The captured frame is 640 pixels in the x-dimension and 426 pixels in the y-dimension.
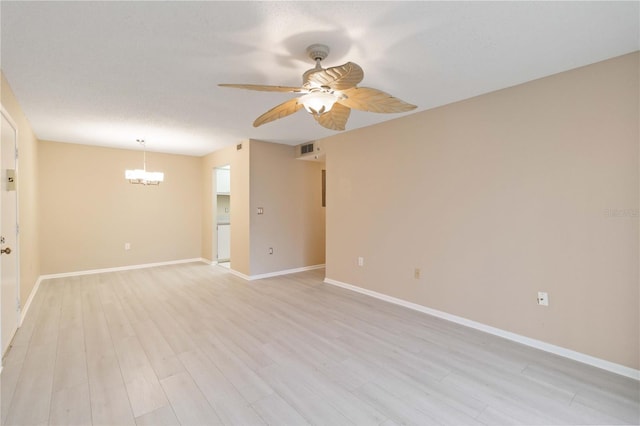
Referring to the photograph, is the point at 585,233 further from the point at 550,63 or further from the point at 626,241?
the point at 550,63

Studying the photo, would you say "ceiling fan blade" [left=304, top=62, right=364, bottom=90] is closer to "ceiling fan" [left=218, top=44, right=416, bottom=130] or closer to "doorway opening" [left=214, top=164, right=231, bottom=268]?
"ceiling fan" [left=218, top=44, right=416, bottom=130]

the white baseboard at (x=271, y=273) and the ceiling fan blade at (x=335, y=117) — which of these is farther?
the white baseboard at (x=271, y=273)

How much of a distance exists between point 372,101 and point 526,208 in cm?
176

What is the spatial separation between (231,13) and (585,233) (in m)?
3.04

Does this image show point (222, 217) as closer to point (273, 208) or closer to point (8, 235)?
point (273, 208)

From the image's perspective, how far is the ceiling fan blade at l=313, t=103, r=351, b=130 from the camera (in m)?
2.33

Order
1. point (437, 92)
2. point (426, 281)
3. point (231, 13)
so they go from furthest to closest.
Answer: point (426, 281)
point (437, 92)
point (231, 13)

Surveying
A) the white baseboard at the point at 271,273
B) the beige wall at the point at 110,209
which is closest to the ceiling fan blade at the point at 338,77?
the white baseboard at the point at 271,273

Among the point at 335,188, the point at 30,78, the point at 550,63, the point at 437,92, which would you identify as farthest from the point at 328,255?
the point at 30,78

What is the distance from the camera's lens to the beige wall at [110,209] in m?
5.02

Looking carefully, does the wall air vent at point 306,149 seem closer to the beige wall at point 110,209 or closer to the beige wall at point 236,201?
the beige wall at point 236,201

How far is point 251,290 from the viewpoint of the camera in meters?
4.32

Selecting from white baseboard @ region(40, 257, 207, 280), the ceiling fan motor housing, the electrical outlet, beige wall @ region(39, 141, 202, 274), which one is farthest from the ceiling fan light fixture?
white baseboard @ region(40, 257, 207, 280)

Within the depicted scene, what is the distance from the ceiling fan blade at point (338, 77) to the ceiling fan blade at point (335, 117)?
414 mm
